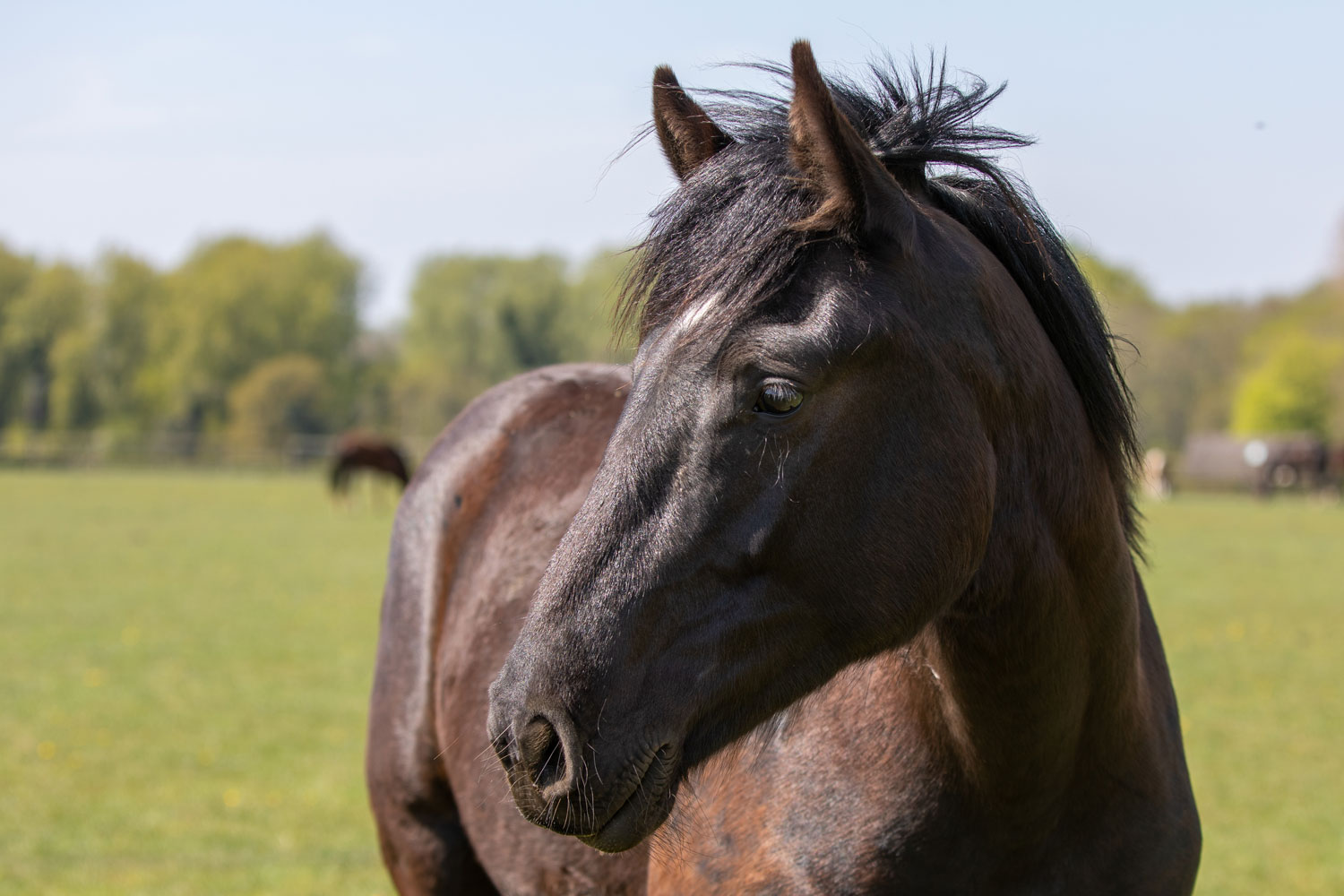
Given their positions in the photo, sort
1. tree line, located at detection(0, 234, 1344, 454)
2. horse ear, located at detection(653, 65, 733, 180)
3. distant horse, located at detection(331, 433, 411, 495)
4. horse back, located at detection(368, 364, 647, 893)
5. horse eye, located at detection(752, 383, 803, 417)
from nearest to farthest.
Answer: horse eye, located at detection(752, 383, 803, 417) → horse ear, located at detection(653, 65, 733, 180) → horse back, located at detection(368, 364, 647, 893) → distant horse, located at detection(331, 433, 411, 495) → tree line, located at detection(0, 234, 1344, 454)

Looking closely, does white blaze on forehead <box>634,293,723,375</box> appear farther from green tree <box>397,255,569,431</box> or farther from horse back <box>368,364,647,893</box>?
green tree <box>397,255,569,431</box>

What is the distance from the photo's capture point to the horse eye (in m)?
1.62

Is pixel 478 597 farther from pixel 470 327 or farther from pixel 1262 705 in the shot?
pixel 470 327

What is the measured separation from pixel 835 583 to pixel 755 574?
0.40 feet

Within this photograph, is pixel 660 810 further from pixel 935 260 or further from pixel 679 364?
pixel 935 260

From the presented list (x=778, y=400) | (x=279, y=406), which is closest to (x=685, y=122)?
(x=778, y=400)

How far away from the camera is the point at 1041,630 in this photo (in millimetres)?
1877

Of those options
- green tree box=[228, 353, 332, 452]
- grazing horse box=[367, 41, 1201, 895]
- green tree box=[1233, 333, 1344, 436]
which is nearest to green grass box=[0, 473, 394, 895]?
grazing horse box=[367, 41, 1201, 895]

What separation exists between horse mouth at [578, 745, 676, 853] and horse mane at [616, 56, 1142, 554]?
655 millimetres

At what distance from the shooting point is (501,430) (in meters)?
3.62

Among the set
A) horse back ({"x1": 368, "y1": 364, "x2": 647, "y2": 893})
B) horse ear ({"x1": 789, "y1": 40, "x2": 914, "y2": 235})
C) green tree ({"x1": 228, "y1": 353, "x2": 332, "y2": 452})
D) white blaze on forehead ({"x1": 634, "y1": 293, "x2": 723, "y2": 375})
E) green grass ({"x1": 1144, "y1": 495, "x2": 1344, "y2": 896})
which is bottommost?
green tree ({"x1": 228, "y1": 353, "x2": 332, "y2": 452})

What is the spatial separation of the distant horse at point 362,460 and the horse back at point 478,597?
1131 inches

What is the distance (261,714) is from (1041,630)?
7.75 metres

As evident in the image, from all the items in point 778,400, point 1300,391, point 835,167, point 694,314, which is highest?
point 835,167
